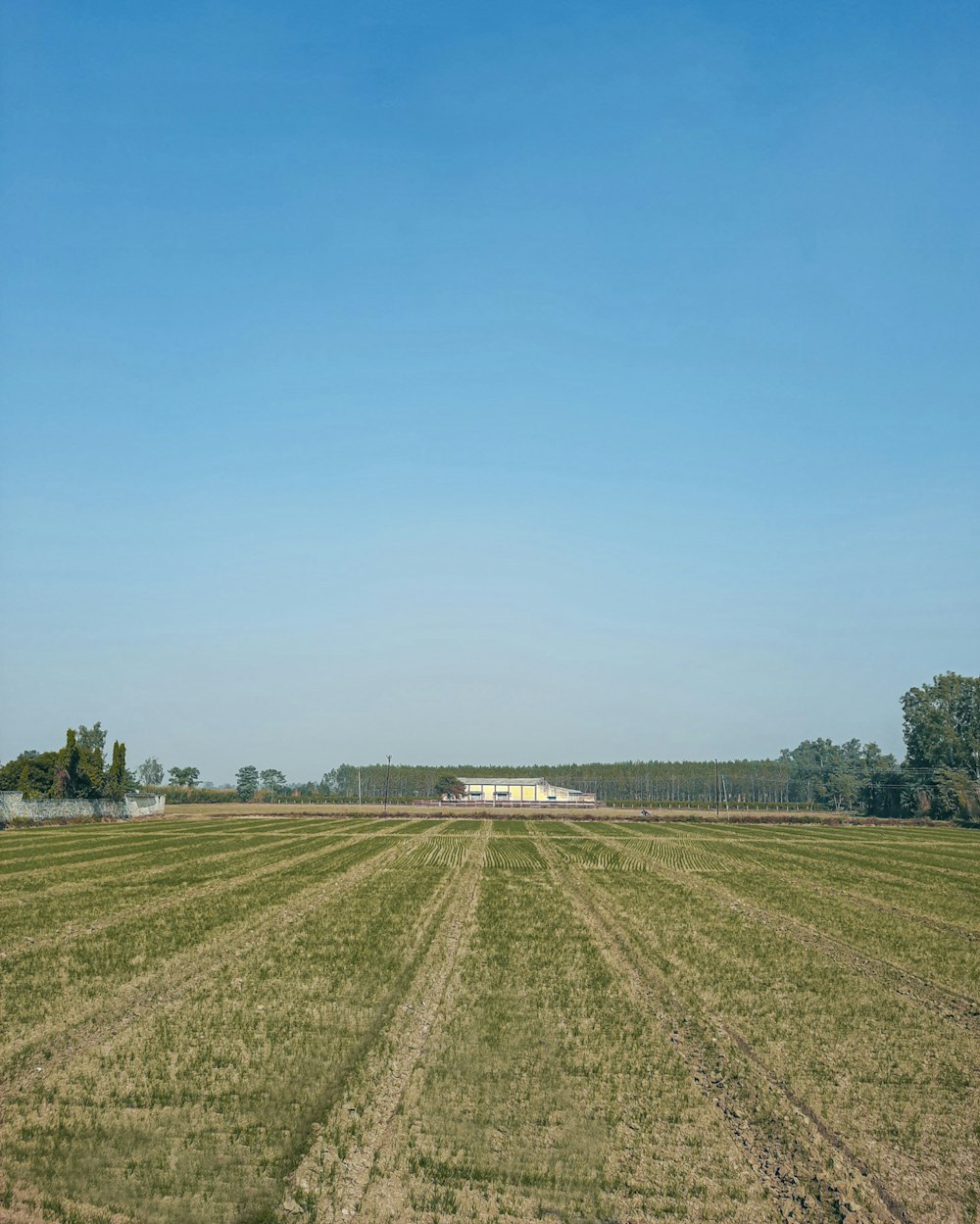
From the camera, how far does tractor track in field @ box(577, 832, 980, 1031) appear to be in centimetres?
1659

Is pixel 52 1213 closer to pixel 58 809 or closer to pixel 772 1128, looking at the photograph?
pixel 772 1128

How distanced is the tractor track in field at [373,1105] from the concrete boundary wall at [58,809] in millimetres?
69634

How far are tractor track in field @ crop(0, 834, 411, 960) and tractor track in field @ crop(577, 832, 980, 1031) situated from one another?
57.1ft

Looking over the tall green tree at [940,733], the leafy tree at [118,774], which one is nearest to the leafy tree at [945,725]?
the tall green tree at [940,733]

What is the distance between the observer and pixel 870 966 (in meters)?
20.1

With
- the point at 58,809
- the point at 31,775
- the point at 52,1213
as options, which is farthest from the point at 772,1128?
the point at 31,775

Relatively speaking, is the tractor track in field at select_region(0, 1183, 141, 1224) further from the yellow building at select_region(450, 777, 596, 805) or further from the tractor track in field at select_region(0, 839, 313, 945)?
the yellow building at select_region(450, 777, 596, 805)

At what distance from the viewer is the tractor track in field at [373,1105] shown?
28.9 feet

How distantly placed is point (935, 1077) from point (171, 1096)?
403 inches

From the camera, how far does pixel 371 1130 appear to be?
33.9 feet

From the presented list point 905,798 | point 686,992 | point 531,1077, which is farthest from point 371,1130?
point 905,798

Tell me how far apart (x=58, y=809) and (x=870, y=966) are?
269 ft

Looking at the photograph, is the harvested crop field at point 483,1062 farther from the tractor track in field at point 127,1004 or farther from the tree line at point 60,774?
the tree line at point 60,774

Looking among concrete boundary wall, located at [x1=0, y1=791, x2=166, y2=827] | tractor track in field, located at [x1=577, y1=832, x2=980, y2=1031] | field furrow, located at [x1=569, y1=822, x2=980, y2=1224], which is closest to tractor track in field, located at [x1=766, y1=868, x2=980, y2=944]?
tractor track in field, located at [x1=577, y1=832, x2=980, y2=1031]
